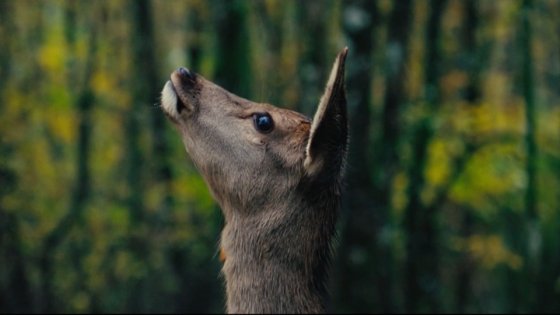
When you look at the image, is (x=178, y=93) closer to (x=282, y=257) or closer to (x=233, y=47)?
(x=282, y=257)

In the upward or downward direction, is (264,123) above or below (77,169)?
above

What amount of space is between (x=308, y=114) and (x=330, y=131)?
5610 millimetres

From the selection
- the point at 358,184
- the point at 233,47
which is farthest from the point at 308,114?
the point at 233,47

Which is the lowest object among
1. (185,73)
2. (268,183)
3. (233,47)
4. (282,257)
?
(282,257)

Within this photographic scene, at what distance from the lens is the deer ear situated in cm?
461

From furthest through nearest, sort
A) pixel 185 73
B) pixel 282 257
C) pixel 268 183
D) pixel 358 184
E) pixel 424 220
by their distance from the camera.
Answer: pixel 424 220 < pixel 358 184 < pixel 185 73 < pixel 268 183 < pixel 282 257

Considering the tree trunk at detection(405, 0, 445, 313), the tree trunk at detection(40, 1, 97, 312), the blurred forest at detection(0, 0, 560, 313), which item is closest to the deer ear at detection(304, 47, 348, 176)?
the blurred forest at detection(0, 0, 560, 313)

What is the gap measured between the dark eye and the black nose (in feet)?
1.34

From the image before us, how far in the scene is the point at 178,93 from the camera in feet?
Result: 17.8

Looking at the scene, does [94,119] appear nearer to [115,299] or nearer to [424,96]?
[115,299]

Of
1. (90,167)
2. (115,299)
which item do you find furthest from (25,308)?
(90,167)

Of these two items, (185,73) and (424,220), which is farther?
(424,220)

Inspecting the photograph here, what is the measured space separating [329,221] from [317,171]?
261mm

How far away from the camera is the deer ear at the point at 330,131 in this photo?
4.61m
